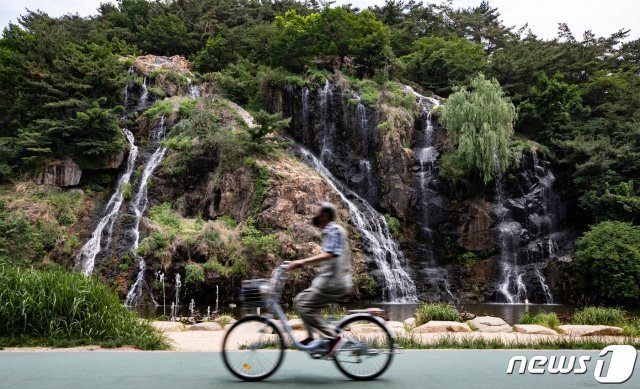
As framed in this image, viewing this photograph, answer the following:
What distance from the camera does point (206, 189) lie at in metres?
22.8

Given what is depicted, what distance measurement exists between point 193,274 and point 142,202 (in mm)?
6452

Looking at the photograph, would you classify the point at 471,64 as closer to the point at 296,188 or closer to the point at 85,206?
the point at 296,188

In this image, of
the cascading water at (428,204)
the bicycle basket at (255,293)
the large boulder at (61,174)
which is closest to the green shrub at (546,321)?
the bicycle basket at (255,293)

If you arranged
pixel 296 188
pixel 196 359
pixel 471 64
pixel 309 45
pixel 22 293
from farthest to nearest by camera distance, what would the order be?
pixel 471 64 < pixel 309 45 < pixel 296 188 < pixel 22 293 < pixel 196 359

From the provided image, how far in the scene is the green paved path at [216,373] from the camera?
4629 mm

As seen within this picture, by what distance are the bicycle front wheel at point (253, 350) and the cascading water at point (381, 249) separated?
15.7 meters

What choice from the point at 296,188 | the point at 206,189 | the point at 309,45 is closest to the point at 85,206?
the point at 206,189

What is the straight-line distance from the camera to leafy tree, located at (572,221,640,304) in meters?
18.3

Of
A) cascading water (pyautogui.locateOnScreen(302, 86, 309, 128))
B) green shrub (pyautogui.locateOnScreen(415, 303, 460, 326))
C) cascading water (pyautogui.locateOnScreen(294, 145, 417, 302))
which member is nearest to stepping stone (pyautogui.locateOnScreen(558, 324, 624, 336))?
green shrub (pyautogui.locateOnScreen(415, 303, 460, 326))

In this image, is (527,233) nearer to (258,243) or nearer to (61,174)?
(258,243)

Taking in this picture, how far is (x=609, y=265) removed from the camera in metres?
18.7

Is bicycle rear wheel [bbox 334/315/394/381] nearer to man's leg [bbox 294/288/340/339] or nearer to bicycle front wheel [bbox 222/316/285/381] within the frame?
man's leg [bbox 294/288/340/339]

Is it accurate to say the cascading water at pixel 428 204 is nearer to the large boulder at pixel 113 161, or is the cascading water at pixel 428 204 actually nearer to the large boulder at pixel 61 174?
the large boulder at pixel 113 161

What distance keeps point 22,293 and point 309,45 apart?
25045 millimetres
